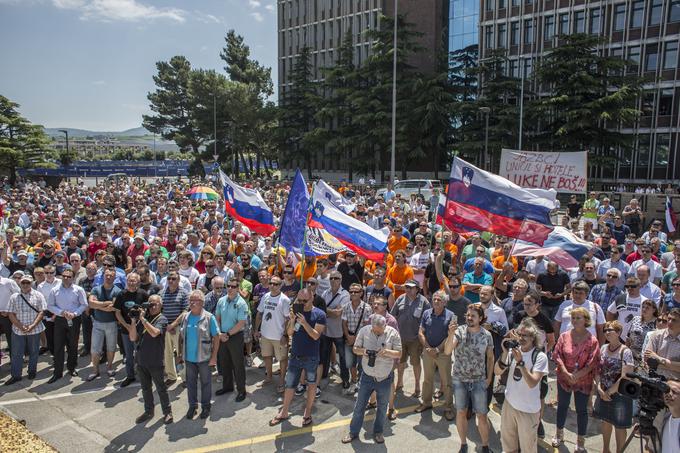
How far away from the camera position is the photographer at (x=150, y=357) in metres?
7.15

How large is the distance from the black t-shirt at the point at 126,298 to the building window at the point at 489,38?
45.6 metres

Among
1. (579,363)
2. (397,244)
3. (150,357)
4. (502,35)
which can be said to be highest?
(502,35)

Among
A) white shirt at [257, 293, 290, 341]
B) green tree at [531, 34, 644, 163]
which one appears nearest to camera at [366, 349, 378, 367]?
white shirt at [257, 293, 290, 341]

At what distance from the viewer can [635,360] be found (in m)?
6.27

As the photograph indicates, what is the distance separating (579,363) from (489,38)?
153ft

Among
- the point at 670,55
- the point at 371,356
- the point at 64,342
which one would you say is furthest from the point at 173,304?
the point at 670,55

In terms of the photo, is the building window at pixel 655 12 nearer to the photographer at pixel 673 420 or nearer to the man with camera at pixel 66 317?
the photographer at pixel 673 420

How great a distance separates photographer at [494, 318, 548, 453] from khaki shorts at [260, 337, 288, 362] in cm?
376

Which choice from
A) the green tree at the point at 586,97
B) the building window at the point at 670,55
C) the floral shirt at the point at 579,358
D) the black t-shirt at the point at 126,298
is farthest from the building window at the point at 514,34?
the black t-shirt at the point at 126,298

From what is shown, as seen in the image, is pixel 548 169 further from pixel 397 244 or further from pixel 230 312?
pixel 230 312

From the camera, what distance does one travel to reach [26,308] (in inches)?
343

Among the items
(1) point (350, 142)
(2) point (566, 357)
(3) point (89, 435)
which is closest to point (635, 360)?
(2) point (566, 357)

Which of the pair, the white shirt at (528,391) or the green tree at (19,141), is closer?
the white shirt at (528,391)

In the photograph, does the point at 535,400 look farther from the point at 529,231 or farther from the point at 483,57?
the point at 483,57
